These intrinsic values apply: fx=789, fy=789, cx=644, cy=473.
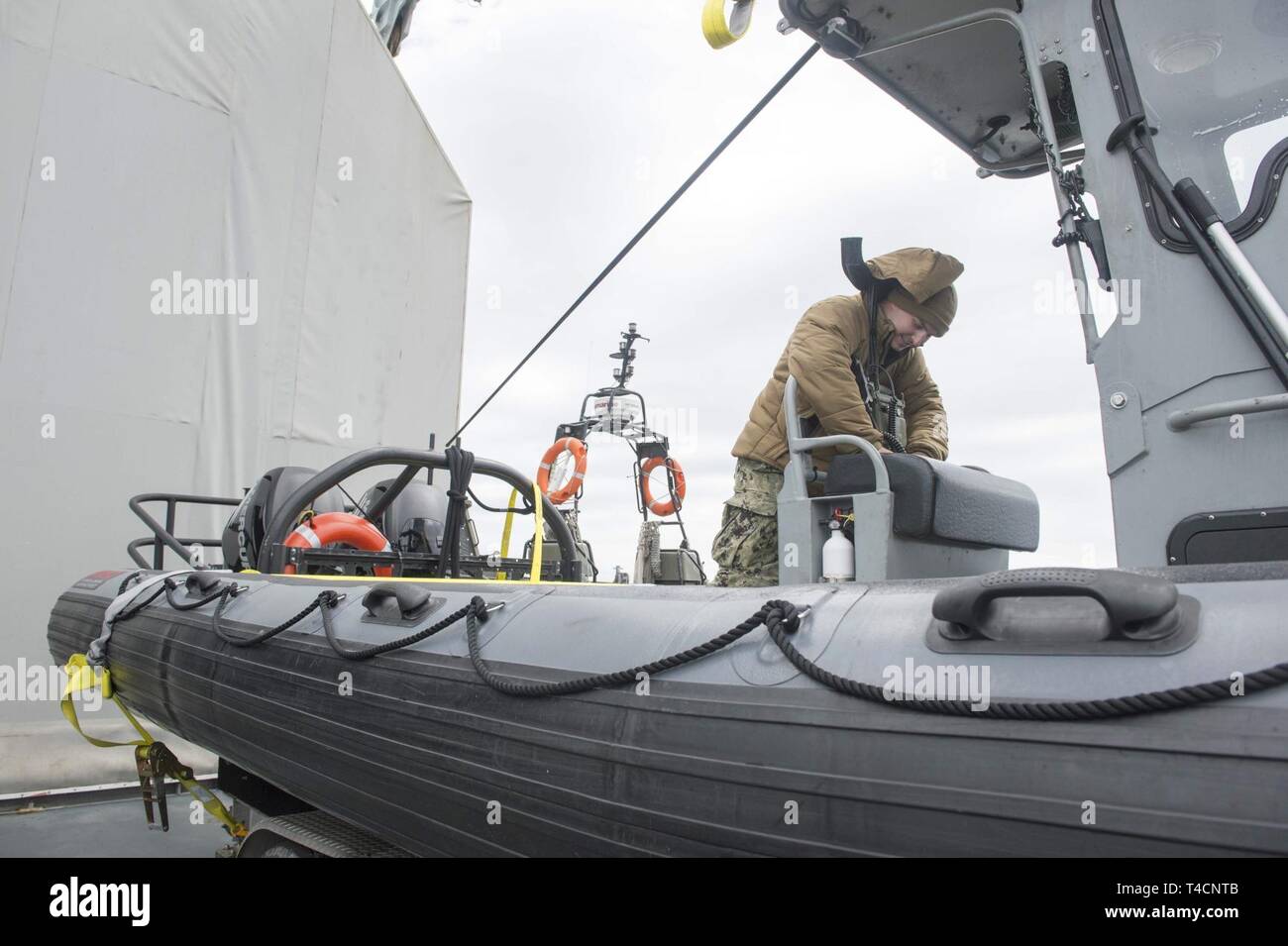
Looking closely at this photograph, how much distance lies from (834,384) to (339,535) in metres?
1.70

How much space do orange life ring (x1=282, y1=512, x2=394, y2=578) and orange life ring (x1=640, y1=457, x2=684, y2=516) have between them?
14.9 ft

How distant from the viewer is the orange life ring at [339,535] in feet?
8.41

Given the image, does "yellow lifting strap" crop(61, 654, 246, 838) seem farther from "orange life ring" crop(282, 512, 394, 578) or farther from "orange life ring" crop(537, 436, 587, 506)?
"orange life ring" crop(537, 436, 587, 506)

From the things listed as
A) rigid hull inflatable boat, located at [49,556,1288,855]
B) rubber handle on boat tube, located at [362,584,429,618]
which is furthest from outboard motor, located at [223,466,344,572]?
rubber handle on boat tube, located at [362,584,429,618]

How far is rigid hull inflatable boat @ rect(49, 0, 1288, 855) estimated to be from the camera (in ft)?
2.25

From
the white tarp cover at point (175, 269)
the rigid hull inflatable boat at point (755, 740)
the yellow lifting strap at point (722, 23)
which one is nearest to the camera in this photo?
the rigid hull inflatable boat at point (755, 740)

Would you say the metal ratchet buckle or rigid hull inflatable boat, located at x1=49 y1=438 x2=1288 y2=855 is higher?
rigid hull inflatable boat, located at x1=49 y1=438 x2=1288 y2=855

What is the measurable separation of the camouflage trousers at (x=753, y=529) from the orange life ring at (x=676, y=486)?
4.91 m

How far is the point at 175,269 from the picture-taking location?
4246 millimetres

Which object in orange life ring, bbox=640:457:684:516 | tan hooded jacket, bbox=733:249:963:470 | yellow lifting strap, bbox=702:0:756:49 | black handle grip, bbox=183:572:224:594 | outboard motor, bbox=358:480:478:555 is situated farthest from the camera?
orange life ring, bbox=640:457:684:516

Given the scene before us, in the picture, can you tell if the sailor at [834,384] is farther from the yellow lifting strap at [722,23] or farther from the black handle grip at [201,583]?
the black handle grip at [201,583]

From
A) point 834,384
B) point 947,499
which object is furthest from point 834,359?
point 947,499

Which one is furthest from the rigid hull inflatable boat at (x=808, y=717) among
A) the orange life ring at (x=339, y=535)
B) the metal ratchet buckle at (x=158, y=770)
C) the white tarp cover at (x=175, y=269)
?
the white tarp cover at (x=175, y=269)
